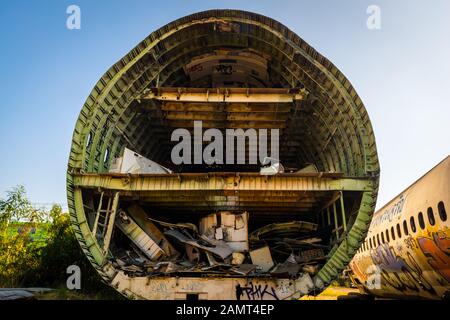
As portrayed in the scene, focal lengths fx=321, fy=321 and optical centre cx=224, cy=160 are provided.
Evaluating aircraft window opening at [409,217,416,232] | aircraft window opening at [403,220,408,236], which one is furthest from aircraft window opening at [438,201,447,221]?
aircraft window opening at [403,220,408,236]

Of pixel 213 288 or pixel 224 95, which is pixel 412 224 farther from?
pixel 224 95

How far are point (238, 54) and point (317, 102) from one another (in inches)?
147

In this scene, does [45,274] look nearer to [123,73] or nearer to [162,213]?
[162,213]

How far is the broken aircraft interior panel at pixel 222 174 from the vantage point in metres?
9.92

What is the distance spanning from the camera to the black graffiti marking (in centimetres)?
931

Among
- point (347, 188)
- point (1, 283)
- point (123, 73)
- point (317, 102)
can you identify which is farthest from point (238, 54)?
point (1, 283)

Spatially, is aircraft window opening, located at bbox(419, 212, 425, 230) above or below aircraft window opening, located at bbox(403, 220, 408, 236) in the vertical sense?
above

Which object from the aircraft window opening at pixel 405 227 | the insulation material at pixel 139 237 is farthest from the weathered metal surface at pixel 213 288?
the aircraft window opening at pixel 405 227

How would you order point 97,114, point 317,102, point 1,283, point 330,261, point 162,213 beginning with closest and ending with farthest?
point 330,261 → point 97,114 → point 317,102 → point 162,213 → point 1,283

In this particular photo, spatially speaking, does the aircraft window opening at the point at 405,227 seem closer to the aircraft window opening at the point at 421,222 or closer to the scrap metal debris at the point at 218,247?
the aircraft window opening at the point at 421,222

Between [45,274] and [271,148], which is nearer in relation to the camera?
[271,148]

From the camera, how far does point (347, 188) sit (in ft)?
33.2

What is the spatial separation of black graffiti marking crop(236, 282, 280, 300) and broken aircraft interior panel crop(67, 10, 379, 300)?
0.10 ft

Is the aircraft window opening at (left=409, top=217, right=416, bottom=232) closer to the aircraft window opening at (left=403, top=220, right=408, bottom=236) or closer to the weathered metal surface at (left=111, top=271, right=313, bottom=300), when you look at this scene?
the aircraft window opening at (left=403, top=220, right=408, bottom=236)
